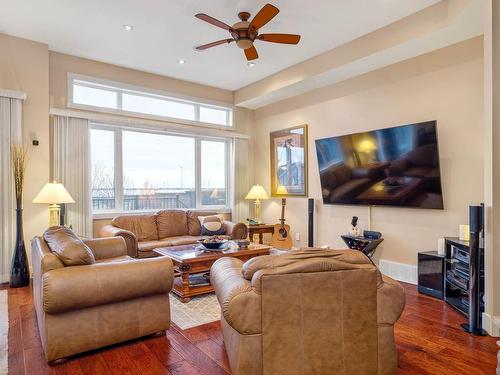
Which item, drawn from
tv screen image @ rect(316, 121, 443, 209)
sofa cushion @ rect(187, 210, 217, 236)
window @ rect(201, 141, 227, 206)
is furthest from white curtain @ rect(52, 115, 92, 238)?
tv screen image @ rect(316, 121, 443, 209)

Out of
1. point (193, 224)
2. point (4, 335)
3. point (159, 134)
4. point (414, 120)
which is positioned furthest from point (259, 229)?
point (4, 335)

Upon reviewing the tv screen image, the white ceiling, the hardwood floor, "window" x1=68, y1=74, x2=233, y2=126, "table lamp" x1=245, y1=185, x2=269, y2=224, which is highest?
the white ceiling

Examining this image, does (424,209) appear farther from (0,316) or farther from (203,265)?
A: (0,316)

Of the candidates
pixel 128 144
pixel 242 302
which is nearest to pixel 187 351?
pixel 242 302

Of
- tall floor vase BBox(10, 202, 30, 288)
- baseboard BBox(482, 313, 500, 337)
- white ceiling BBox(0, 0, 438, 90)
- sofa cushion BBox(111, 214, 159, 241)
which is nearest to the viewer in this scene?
baseboard BBox(482, 313, 500, 337)

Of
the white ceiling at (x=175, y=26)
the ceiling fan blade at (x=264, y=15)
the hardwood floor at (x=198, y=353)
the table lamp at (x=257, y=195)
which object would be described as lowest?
the hardwood floor at (x=198, y=353)

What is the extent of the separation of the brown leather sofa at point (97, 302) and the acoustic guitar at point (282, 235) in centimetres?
350

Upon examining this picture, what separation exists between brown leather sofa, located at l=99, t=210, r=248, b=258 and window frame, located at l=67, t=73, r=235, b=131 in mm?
1715

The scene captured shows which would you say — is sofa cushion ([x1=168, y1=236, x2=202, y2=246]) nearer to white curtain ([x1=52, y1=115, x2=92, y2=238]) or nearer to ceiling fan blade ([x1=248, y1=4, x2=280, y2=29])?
white curtain ([x1=52, y1=115, x2=92, y2=238])

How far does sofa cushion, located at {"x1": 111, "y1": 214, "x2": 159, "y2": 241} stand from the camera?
4.86 meters

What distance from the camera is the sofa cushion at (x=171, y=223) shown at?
5.18 m

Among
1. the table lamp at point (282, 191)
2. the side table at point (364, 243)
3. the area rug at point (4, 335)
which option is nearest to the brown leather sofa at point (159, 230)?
the table lamp at point (282, 191)

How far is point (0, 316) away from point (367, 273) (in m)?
3.38

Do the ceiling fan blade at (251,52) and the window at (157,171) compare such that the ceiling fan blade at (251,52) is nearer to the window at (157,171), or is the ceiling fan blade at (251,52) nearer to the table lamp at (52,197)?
the window at (157,171)
